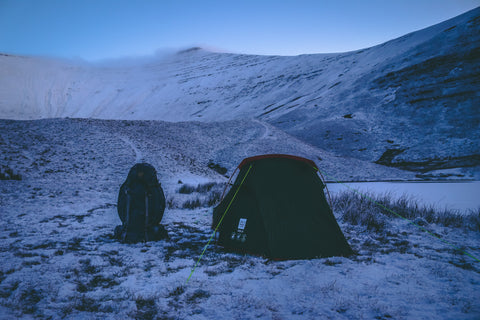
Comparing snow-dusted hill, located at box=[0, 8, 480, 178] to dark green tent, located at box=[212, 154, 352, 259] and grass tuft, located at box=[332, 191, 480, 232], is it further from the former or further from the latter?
dark green tent, located at box=[212, 154, 352, 259]

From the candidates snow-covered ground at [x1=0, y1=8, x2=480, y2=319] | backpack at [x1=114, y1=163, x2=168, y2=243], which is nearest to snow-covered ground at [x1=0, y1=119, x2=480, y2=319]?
snow-covered ground at [x1=0, y1=8, x2=480, y2=319]

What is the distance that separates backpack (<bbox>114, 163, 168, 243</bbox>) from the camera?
181 inches

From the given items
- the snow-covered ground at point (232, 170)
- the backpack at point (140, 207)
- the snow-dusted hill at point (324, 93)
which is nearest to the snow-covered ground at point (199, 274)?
the snow-covered ground at point (232, 170)

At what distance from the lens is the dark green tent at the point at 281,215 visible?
4020 mm

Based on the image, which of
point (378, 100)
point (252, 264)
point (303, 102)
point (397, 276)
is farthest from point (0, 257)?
point (303, 102)

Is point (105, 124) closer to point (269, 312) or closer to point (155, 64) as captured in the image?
point (269, 312)

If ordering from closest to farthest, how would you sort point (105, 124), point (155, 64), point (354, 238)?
point (354, 238), point (105, 124), point (155, 64)

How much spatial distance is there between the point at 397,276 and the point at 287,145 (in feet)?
57.9

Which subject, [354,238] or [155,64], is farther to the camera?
[155,64]

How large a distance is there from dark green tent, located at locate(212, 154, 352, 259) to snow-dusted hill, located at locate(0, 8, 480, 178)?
1928cm

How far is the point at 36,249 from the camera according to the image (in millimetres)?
3965

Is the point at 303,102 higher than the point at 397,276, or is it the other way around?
the point at 303,102

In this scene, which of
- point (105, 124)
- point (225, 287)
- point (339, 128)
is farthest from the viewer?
point (339, 128)

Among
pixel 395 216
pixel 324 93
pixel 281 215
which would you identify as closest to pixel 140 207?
Answer: pixel 281 215
